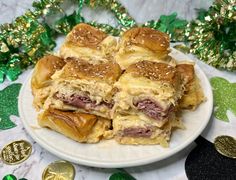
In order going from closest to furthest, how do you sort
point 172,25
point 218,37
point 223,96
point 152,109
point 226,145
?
point 152,109 → point 226,145 → point 223,96 → point 218,37 → point 172,25

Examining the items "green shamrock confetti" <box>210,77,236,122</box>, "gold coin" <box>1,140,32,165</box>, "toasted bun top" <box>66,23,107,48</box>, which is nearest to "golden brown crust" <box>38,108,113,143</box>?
"gold coin" <box>1,140,32,165</box>

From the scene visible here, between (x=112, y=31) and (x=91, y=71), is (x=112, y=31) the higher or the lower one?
the lower one

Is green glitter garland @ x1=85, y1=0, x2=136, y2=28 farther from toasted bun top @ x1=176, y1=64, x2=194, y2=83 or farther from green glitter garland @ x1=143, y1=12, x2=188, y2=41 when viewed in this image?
toasted bun top @ x1=176, y1=64, x2=194, y2=83

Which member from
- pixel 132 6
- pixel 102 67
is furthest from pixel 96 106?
pixel 132 6

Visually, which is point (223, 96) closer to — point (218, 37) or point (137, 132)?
point (218, 37)

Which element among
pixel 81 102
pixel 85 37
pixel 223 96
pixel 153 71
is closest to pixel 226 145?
pixel 223 96

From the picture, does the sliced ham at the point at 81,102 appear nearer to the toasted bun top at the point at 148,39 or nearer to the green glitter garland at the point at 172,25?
the toasted bun top at the point at 148,39

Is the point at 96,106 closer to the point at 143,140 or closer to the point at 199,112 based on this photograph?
the point at 143,140

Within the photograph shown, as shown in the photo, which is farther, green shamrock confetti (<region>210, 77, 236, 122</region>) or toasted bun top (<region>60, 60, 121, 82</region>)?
green shamrock confetti (<region>210, 77, 236, 122</region>)
